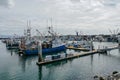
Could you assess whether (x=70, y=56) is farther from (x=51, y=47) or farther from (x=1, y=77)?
(x=1, y=77)

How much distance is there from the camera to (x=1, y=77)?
38.0 m

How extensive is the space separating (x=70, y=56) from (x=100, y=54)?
16.9m

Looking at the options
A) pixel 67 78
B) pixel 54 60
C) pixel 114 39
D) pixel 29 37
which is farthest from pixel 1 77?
pixel 114 39

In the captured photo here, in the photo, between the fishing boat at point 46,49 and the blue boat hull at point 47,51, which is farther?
the fishing boat at point 46,49

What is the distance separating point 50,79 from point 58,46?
48.4m

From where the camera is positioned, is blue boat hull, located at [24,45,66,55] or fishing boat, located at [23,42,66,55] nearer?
blue boat hull, located at [24,45,66,55]

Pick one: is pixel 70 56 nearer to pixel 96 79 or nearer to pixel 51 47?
pixel 51 47

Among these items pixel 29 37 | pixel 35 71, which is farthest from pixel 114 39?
pixel 35 71

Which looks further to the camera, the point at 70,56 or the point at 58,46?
the point at 58,46

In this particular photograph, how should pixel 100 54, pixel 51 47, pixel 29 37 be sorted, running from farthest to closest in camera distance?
pixel 29 37
pixel 51 47
pixel 100 54

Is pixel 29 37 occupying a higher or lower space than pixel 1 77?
higher

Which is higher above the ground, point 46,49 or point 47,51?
point 46,49

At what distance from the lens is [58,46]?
84.7m

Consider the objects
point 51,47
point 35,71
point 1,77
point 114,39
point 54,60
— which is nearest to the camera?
point 1,77
